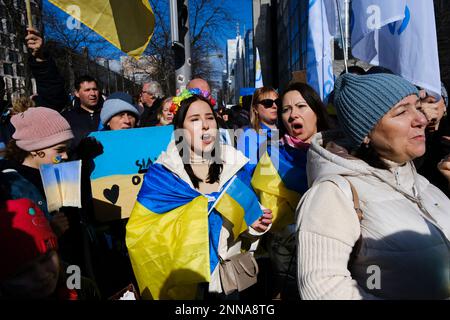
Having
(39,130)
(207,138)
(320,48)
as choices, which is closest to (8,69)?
(320,48)

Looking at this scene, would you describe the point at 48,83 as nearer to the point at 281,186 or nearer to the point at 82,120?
the point at 82,120

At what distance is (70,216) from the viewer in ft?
8.63

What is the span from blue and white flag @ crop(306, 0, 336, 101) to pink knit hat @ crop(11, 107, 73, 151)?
287 centimetres

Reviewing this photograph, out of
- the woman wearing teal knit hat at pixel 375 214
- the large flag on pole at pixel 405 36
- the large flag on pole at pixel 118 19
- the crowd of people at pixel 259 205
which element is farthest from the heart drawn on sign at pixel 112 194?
the large flag on pole at pixel 405 36

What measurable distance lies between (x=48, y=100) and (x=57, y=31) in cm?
747

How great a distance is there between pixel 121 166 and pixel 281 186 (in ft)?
5.07

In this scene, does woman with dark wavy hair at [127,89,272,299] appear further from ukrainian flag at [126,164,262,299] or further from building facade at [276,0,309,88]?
building facade at [276,0,309,88]

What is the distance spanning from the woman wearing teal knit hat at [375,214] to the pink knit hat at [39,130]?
1.95 m

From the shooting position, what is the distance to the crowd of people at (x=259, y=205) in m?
1.43

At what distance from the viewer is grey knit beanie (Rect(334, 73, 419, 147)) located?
5.30ft

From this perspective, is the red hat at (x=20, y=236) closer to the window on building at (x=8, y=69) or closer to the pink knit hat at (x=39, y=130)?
the pink knit hat at (x=39, y=130)

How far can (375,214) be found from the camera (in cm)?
149

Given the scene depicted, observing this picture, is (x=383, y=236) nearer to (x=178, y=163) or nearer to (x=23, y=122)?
(x=178, y=163)
